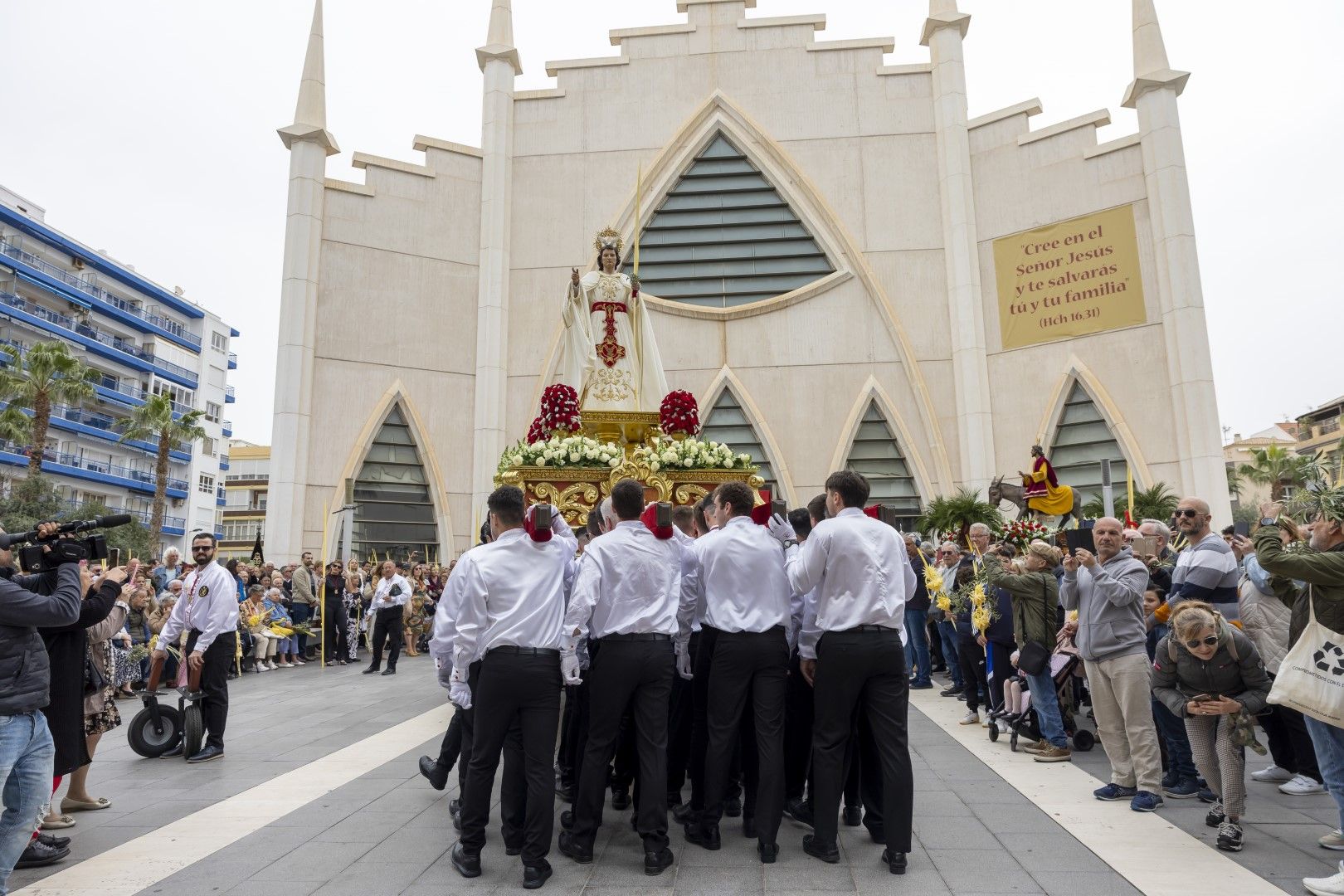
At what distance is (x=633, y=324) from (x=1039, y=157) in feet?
47.6

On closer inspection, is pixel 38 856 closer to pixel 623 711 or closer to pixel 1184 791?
pixel 623 711

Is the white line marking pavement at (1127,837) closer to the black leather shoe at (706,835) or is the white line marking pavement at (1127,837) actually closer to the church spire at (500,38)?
the black leather shoe at (706,835)

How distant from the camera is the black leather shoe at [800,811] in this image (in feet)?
16.9

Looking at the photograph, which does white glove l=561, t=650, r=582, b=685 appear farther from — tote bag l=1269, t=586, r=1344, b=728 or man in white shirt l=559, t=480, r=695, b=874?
tote bag l=1269, t=586, r=1344, b=728

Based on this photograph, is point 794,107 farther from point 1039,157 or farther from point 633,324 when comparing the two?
point 633,324

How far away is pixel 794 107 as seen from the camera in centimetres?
2234

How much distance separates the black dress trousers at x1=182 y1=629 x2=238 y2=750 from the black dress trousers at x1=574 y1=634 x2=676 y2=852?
14.1ft

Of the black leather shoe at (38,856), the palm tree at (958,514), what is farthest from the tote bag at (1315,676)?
the palm tree at (958,514)

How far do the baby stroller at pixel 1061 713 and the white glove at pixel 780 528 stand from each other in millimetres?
2764

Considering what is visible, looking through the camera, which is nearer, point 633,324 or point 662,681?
point 662,681

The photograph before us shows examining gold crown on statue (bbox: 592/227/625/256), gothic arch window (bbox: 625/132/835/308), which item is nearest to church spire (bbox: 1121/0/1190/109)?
gothic arch window (bbox: 625/132/835/308)

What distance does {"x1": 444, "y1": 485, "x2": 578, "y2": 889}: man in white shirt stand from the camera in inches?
168

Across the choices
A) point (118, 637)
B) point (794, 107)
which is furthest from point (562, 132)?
point (118, 637)

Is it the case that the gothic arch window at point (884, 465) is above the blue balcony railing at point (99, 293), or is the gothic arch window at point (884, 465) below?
below
